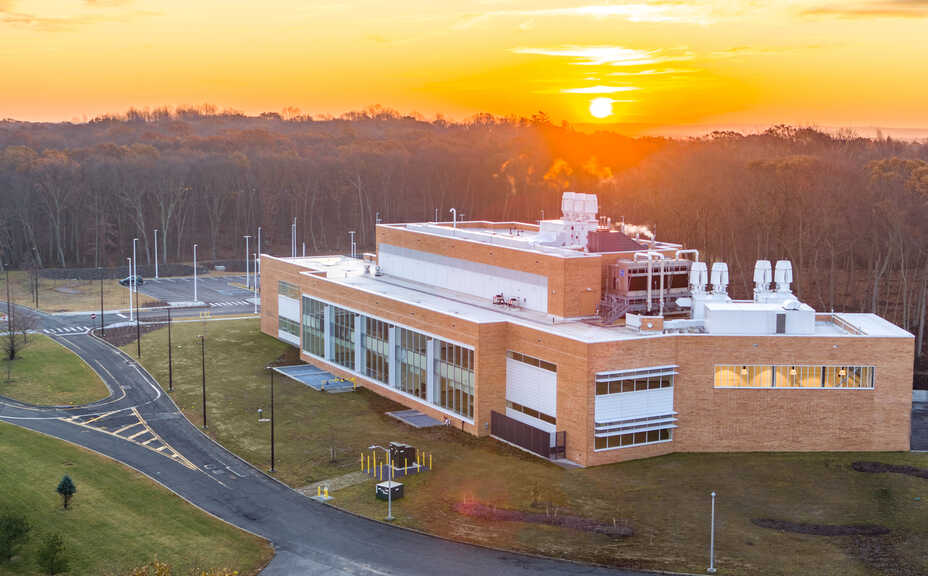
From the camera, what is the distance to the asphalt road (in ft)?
146

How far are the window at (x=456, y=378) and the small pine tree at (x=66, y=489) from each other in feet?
86.0

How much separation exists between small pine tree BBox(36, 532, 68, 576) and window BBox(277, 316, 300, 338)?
50444mm

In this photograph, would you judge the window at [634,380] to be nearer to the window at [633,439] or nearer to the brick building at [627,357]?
the brick building at [627,357]

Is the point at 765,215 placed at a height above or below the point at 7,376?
above

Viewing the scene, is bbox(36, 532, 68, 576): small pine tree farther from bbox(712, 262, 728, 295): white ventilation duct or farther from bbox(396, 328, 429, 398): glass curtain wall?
bbox(712, 262, 728, 295): white ventilation duct

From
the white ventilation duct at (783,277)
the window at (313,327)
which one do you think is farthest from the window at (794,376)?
the window at (313,327)

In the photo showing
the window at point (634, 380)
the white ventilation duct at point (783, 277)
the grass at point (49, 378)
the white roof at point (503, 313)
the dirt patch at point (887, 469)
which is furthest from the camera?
the grass at point (49, 378)

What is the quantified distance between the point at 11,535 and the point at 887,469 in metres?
50.0

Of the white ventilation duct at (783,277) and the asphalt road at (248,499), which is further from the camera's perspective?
the white ventilation duct at (783,277)

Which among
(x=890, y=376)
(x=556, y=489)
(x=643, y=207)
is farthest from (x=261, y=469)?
(x=643, y=207)

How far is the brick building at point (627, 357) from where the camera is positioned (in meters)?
59.0

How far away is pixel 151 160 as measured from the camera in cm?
17700

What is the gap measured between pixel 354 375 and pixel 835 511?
138 feet

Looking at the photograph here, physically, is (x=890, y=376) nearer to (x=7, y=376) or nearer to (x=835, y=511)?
(x=835, y=511)
